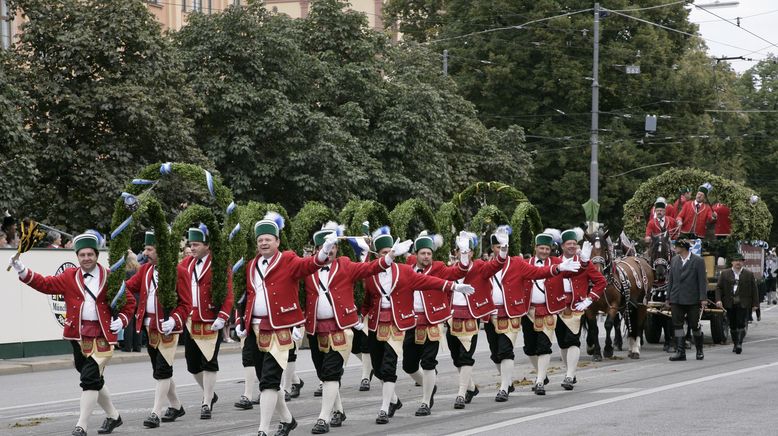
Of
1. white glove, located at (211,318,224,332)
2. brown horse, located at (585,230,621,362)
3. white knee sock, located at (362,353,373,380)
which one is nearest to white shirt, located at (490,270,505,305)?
white knee sock, located at (362,353,373,380)

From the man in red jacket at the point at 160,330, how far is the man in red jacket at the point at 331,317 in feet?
5.12

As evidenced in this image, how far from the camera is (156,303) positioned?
12.9 meters

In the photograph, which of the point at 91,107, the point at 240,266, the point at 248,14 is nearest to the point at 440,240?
the point at 240,266

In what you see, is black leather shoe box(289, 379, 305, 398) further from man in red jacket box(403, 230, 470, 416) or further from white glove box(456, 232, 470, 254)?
white glove box(456, 232, 470, 254)

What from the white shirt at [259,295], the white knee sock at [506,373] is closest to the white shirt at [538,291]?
the white knee sock at [506,373]

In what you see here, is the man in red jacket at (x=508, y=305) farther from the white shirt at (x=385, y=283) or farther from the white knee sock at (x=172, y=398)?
the white knee sock at (x=172, y=398)

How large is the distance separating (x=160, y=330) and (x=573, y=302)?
5.50 meters

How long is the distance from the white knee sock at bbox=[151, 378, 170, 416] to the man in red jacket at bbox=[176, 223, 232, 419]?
1.63ft

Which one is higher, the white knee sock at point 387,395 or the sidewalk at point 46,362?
the white knee sock at point 387,395

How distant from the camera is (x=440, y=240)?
552 inches

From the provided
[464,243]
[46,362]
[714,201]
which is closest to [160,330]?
[464,243]

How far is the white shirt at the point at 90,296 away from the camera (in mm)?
11883

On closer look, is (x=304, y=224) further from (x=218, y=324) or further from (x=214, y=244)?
(x=218, y=324)

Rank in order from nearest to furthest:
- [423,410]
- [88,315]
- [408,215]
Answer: [88,315] → [423,410] → [408,215]
